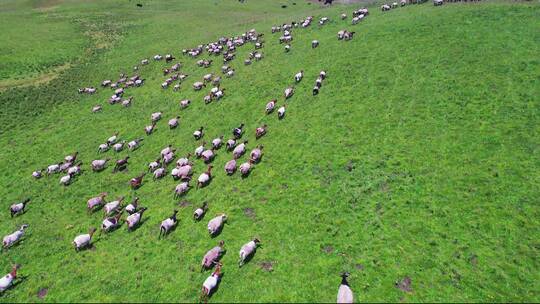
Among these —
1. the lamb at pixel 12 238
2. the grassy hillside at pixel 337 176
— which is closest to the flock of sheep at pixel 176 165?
the lamb at pixel 12 238

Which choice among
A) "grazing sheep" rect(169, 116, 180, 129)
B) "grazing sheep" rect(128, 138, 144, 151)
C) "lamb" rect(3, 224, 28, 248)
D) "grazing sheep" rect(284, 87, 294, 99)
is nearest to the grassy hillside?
"lamb" rect(3, 224, 28, 248)

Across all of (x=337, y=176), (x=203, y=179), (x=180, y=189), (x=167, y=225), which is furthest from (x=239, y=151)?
(x=167, y=225)

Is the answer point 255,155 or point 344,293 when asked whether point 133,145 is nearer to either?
point 255,155

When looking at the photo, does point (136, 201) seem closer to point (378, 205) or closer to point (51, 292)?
point (51, 292)

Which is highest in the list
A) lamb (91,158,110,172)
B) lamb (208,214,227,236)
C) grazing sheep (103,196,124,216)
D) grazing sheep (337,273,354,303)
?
lamb (91,158,110,172)

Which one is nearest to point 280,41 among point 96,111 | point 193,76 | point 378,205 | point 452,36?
point 193,76

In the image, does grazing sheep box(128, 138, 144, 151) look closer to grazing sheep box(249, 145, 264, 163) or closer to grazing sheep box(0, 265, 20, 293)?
grazing sheep box(249, 145, 264, 163)

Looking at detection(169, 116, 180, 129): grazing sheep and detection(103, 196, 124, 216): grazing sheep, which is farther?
detection(169, 116, 180, 129): grazing sheep
